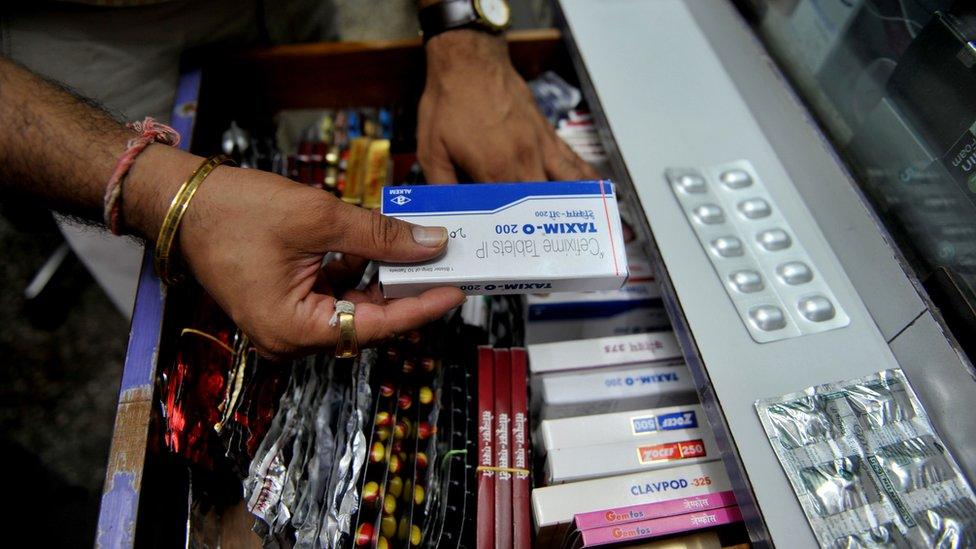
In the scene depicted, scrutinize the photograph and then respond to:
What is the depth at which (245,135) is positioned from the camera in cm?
111

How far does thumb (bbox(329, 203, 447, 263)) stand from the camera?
2.16 feet

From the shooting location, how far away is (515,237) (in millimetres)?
708

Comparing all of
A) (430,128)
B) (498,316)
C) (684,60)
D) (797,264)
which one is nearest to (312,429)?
(498,316)

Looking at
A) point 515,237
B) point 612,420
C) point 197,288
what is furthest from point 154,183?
point 612,420

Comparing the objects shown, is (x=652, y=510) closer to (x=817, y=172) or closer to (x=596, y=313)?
(x=596, y=313)

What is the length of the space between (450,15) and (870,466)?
94 centimetres

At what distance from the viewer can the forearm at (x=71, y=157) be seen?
0.68 metres

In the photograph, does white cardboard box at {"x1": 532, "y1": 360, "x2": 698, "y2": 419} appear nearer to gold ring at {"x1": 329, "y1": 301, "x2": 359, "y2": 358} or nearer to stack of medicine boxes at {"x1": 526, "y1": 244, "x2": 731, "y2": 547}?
stack of medicine boxes at {"x1": 526, "y1": 244, "x2": 731, "y2": 547}

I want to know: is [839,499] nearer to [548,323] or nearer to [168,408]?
[548,323]

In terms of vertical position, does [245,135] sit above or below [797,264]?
above

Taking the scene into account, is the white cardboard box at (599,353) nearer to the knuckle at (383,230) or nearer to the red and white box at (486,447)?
the red and white box at (486,447)

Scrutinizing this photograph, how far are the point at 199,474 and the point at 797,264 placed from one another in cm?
82

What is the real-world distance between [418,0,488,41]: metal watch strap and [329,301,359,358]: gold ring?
62cm

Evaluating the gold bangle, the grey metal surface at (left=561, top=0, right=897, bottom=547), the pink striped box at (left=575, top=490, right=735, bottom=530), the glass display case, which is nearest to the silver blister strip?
the grey metal surface at (left=561, top=0, right=897, bottom=547)
